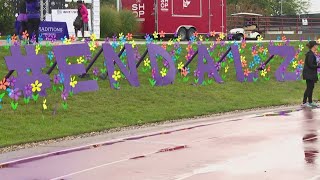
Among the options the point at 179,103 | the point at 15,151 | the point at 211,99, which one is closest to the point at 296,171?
the point at 15,151

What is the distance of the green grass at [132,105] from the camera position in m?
13.2

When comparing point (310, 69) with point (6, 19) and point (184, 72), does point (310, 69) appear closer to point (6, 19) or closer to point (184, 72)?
point (184, 72)

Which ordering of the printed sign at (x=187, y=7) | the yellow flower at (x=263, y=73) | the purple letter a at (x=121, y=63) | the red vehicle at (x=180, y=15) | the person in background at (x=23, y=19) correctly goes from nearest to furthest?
the purple letter a at (x=121, y=63) < the person in background at (x=23, y=19) < the yellow flower at (x=263, y=73) < the red vehicle at (x=180, y=15) < the printed sign at (x=187, y=7)

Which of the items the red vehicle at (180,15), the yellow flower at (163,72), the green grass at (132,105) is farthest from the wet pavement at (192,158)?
the red vehicle at (180,15)

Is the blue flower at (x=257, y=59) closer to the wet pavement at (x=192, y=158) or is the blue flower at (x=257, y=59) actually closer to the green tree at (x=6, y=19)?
the wet pavement at (x=192, y=158)

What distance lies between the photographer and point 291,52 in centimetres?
2517

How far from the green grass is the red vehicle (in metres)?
12.2

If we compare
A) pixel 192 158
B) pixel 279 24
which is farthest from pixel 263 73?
pixel 279 24

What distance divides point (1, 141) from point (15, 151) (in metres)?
0.86

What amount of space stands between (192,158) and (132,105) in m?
7.00

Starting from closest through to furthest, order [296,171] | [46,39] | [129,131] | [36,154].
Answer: [296,171] → [36,154] → [129,131] → [46,39]

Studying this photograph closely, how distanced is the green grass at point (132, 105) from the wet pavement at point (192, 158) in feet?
5.86

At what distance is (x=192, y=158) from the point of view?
9930mm

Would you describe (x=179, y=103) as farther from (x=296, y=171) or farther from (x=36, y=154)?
(x=296, y=171)
